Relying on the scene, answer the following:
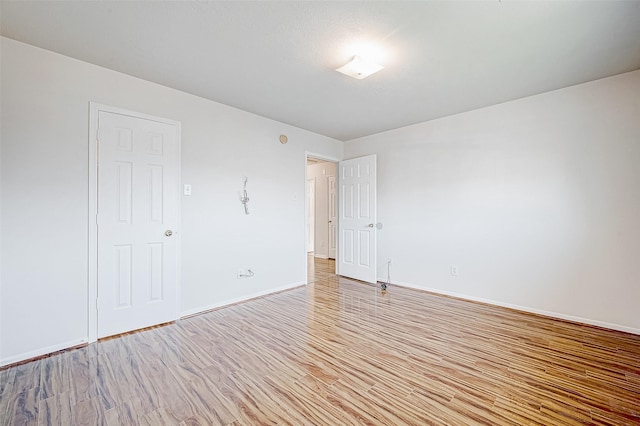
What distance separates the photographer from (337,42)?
2102 mm

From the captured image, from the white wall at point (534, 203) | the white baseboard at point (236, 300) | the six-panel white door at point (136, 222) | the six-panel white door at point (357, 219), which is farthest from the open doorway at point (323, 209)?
the six-panel white door at point (136, 222)

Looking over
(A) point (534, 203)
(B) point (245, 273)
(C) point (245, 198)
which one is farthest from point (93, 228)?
(A) point (534, 203)

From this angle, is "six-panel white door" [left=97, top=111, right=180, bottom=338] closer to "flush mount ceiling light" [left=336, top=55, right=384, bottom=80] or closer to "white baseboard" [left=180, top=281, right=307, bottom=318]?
"white baseboard" [left=180, top=281, right=307, bottom=318]

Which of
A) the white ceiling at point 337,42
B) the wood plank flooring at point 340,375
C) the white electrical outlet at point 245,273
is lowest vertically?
the wood plank flooring at point 340,375

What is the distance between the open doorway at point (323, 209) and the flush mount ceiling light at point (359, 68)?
417 cm

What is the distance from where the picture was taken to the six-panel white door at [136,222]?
2547 mm

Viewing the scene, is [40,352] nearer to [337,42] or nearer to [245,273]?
[245,273]

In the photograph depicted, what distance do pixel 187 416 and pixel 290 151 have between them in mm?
3392

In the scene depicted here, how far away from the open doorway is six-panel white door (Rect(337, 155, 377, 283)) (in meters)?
1.63

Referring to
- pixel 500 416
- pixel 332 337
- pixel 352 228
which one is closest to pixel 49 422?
pixel 332 337

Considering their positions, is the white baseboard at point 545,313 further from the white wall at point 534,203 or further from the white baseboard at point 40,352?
the white baseboard at point 40,352

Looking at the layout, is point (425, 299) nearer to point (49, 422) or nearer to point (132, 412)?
point (132, 412)

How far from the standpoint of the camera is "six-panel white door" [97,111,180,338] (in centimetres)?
255

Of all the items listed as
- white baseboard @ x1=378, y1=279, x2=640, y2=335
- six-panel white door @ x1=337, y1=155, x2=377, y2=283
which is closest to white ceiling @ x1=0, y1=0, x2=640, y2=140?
six-panel white door @ x1=337, y1=155, x2=377, y2=283
